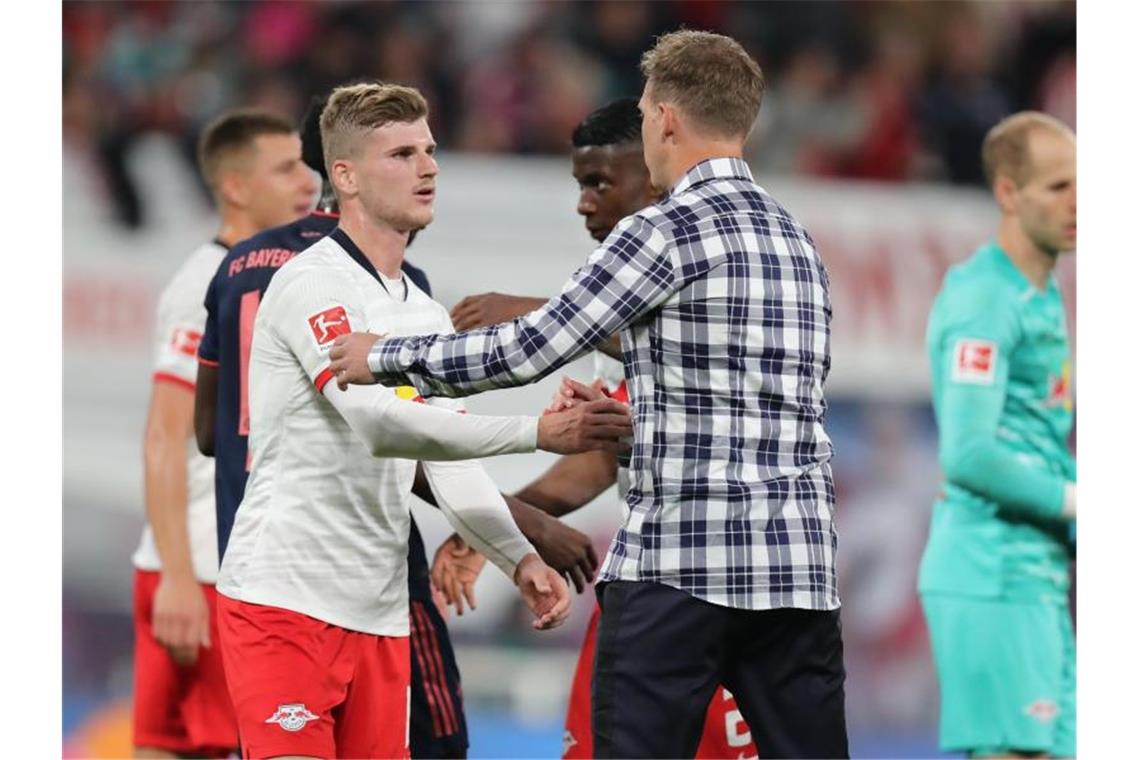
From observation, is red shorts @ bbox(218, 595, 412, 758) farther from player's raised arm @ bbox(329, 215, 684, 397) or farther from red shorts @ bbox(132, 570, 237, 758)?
red shorts @ bbox(132, 570, 237, 758)

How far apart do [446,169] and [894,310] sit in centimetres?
216

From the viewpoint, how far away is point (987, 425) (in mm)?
4836

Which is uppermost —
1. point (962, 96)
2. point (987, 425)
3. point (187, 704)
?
point (962, 96)

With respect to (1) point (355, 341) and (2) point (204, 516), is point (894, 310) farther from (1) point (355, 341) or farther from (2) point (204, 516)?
(1) point (355, 341)

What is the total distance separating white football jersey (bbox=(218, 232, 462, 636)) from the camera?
3.46 metres

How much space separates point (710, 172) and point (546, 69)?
470cm

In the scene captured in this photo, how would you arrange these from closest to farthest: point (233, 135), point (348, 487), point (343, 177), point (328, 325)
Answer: point (328, 325)
point (348, 487)
point (343, 177)
point (233, 135)

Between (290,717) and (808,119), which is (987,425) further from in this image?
(808,119)

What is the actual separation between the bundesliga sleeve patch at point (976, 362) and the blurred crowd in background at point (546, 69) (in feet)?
9.51

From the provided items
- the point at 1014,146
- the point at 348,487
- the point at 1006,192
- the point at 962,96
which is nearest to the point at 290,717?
the point at 348,487

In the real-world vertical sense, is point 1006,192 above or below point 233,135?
below

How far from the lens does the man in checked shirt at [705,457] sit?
2.99m

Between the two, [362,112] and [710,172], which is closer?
[710,172]

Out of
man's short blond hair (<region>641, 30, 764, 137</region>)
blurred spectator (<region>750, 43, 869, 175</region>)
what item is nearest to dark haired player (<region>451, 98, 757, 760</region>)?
man's short blond hair (<region>641, 30, 764, 137</region>)
